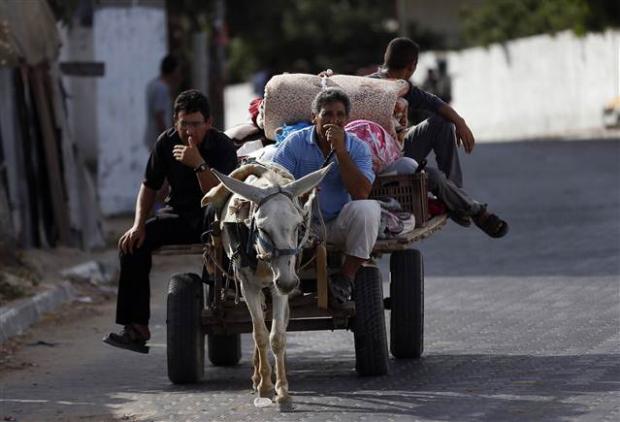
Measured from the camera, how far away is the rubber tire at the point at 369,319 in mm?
9516

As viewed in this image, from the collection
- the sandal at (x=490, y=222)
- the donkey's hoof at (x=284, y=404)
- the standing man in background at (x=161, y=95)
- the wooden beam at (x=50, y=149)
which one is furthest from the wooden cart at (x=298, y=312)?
the standing man in background at (x=161, y=95)

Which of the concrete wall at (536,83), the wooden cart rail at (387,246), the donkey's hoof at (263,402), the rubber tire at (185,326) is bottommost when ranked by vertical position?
the concrete wall at (536,83)

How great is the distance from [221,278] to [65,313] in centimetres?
493

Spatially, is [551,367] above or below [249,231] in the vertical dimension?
below

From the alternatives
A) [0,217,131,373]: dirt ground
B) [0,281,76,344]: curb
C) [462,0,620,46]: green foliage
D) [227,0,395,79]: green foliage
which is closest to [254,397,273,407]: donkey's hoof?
[0,217,131,373]: dirt ground

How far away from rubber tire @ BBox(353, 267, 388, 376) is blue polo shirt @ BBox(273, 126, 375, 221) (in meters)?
0.46

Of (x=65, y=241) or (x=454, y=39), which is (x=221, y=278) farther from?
(x=454, y=39)

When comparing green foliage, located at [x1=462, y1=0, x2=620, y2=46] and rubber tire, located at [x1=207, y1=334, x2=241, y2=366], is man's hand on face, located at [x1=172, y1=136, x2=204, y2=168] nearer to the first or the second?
rubber tire, located at [x1=207, y1=334, x2=241, y2=366]

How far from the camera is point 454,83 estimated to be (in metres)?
54.0

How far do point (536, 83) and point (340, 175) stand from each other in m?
37.6

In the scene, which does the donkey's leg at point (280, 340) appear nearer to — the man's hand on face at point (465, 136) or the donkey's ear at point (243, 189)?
the donkey's ear at point (243, 189)

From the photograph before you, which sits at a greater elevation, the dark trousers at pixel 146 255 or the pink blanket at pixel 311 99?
the pink blanket at pixel 311 99

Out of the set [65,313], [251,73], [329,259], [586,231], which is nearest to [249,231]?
[329,259]

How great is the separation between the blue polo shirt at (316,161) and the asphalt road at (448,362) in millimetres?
1084
